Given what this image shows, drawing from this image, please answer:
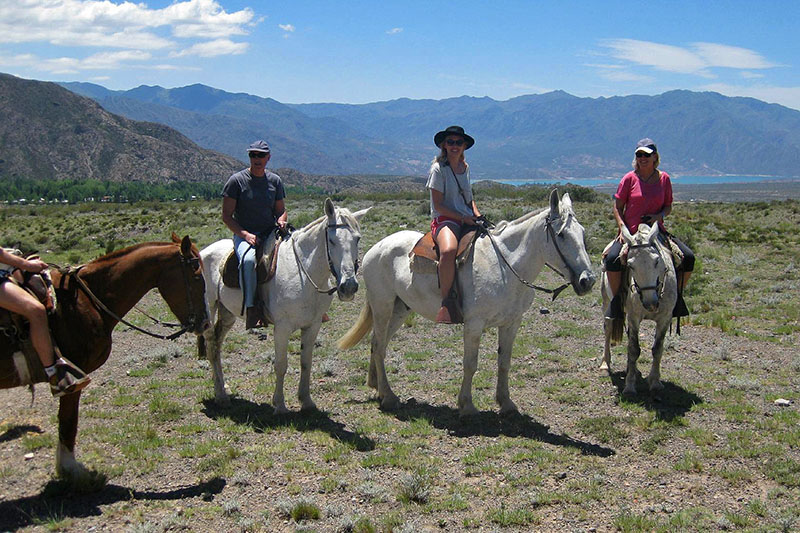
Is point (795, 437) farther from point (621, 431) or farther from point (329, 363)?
point (329, 363)

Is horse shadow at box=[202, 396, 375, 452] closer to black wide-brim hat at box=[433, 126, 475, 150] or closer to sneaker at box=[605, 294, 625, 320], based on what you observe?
black wide-brim hat at box=[433, 126, 475, 150]

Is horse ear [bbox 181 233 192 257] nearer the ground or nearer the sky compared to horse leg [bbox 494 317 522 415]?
nearer the sky

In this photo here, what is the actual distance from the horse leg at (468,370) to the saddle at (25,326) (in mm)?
4411

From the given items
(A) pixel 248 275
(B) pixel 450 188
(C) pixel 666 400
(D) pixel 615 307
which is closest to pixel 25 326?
(A) pixel 248 275

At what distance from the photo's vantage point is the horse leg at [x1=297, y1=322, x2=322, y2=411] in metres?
7.55

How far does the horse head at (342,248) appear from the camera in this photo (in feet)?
21.8

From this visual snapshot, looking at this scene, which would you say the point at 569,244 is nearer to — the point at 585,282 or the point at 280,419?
the point at 585,282

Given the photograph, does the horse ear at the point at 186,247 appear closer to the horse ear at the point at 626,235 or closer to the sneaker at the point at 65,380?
the sneaker at the point at 65,380

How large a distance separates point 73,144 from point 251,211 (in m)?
160

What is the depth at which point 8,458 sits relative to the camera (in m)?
6.01

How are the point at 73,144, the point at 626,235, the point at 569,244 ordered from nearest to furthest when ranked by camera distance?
the point at 569,244 < the point at 626,235 < the point at 73,144

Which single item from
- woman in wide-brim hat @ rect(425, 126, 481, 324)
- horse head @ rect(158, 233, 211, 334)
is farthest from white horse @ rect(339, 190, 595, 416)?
horse head @ rect(158, 233, 211, 334)

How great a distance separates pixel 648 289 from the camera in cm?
743

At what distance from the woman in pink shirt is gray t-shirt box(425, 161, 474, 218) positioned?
7.35 ft
